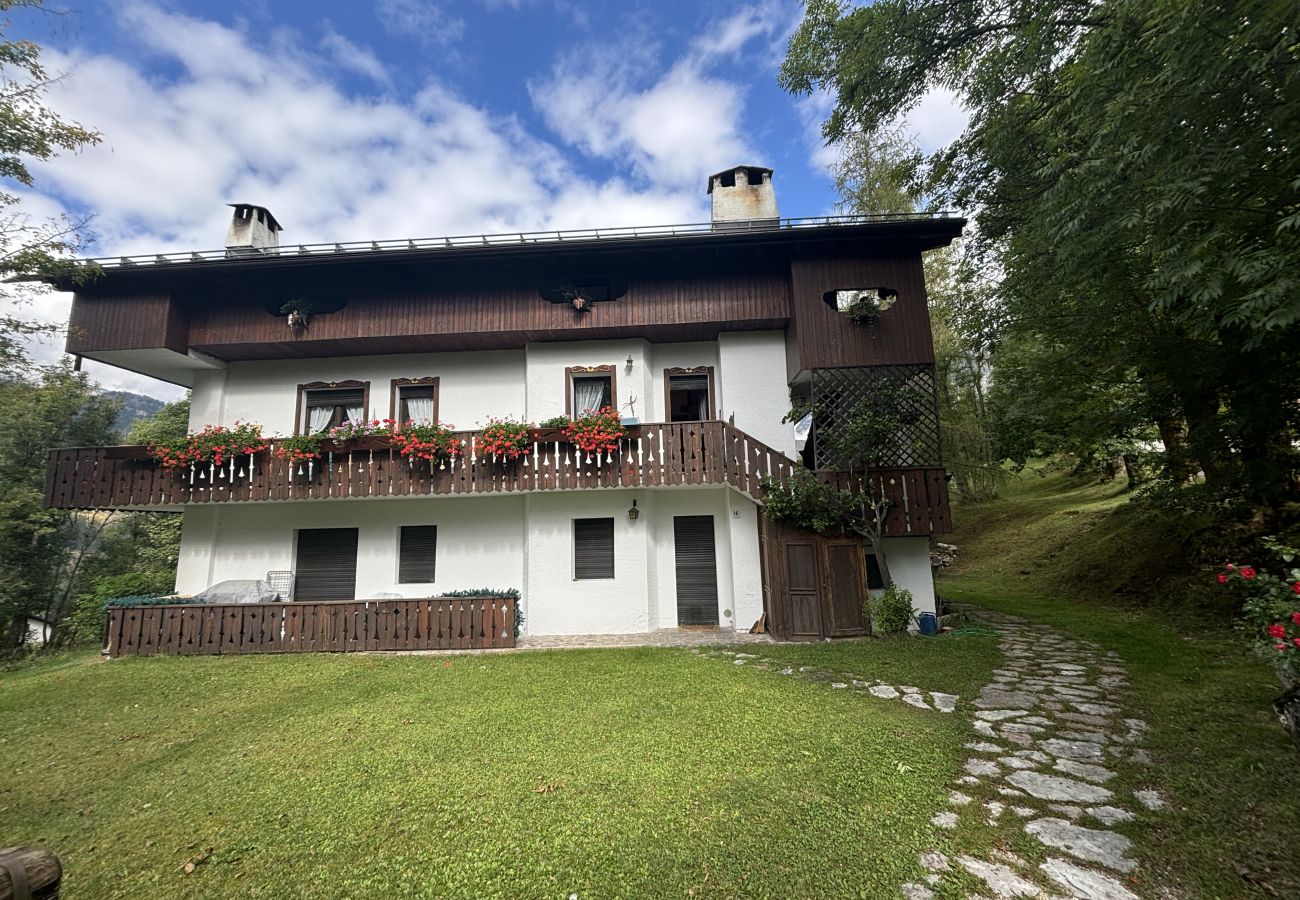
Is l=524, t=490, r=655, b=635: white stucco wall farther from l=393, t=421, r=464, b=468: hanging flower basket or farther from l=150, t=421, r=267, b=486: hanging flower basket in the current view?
l=150, t=421, r=267, b=486: hanging flower basket

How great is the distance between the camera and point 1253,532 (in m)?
8.57

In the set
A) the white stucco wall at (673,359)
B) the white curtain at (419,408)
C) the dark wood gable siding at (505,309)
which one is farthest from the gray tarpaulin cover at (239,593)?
the white stucco wall at (673,359)

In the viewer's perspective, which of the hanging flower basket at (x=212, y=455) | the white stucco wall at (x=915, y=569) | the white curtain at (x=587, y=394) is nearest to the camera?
the white stucco wall at (x=915, y=569)

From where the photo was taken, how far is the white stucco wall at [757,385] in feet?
32.2

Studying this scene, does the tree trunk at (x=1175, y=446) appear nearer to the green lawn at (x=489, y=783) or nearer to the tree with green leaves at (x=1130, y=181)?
the tree with green leaves at (x=1130, y=181)

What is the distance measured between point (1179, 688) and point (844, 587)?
3900 mm

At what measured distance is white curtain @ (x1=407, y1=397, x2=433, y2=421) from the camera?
10.5 metres

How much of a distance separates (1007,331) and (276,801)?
12687 millimetres

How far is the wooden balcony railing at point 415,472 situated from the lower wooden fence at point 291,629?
76.4 inches

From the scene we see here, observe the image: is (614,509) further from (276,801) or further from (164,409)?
(164,409)

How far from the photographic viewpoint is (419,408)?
10523mm

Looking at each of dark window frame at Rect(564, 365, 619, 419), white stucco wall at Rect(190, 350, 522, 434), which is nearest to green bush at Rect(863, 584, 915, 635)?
dark window frame at Rect(564, 365, 619, 419)

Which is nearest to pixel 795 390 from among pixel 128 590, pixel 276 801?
pixel 276 801

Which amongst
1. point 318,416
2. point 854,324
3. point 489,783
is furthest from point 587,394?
point 489,783
